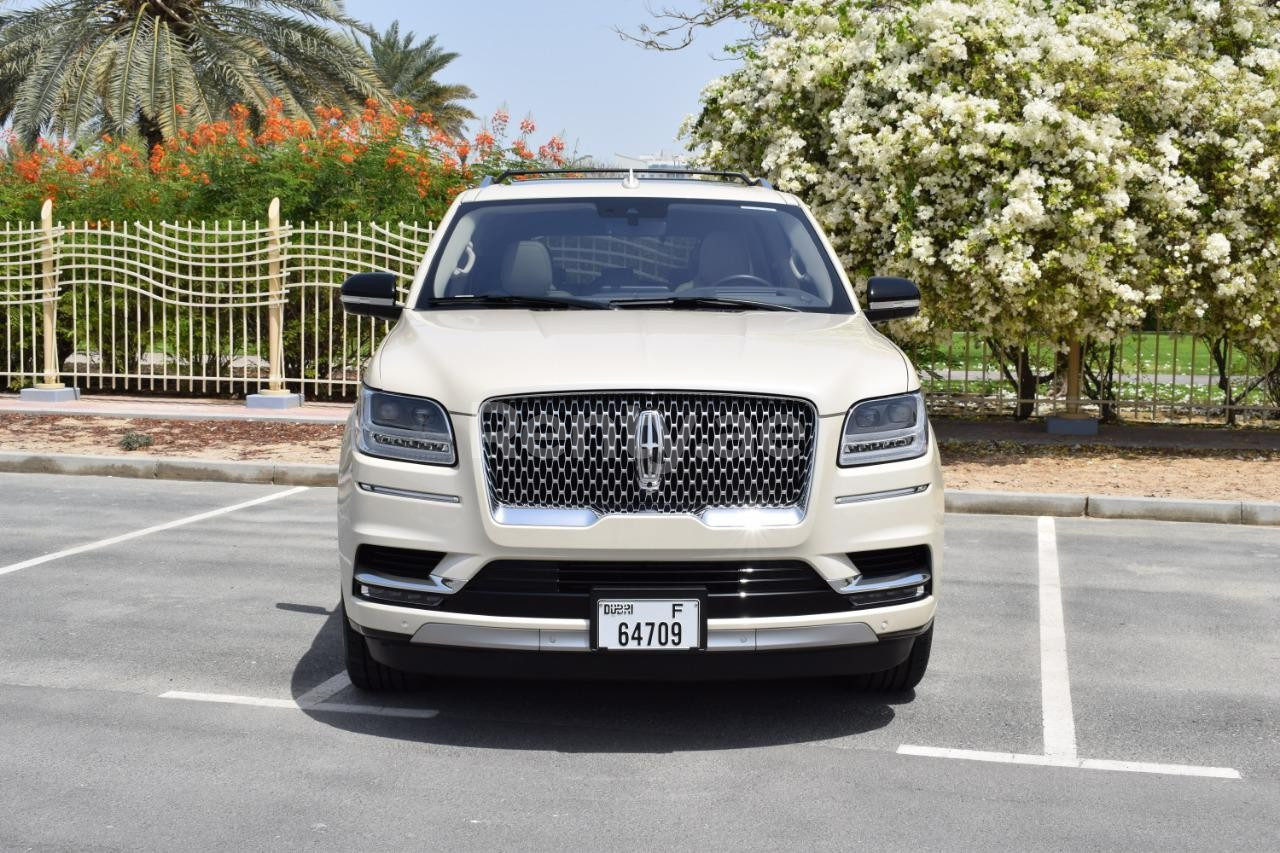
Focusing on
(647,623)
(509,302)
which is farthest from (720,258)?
(647,623)

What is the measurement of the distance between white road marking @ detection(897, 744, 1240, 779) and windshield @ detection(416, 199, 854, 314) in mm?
1868

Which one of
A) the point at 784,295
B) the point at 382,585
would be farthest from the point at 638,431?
the point at 784,295

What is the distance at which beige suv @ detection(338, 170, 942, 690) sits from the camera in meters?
4.72

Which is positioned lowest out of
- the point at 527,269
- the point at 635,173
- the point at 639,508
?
the point at 639,508

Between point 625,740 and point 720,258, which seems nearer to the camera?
point 625,740

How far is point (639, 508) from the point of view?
15.6 feet

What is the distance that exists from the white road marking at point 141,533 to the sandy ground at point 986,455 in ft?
4.04

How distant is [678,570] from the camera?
15.6 ft

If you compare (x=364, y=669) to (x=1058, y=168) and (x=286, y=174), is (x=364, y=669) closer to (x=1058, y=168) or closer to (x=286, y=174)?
(x=1058, y=168)

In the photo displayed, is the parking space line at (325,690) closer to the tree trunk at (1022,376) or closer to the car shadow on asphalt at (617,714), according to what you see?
the car shadow on asphalt at (617,714)

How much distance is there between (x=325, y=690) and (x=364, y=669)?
36 centimetres

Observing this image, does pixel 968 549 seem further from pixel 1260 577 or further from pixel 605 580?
pixel 605 580

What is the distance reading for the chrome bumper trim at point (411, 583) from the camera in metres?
4.77

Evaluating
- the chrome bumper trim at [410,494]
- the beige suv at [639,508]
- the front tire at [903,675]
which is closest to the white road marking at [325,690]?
the beige suv at [639,508]
